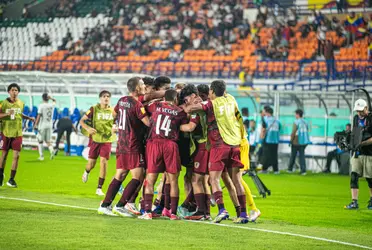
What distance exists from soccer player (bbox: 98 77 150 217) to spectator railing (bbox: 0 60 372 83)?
18.3 meters

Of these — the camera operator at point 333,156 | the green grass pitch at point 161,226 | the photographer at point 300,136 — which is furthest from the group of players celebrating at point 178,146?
the camera operator at point 333,156

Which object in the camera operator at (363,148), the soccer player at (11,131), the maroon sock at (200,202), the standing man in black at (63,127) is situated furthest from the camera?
the standing man in black at (63,127)

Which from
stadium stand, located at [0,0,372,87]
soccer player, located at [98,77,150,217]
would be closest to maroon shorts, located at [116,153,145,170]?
soccer player, located at [98,77,150,217]

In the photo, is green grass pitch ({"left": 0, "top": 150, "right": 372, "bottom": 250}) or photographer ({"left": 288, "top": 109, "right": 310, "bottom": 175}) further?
photographer ({"left": 288, "top": 109, "right": 310, "bottom": 175})

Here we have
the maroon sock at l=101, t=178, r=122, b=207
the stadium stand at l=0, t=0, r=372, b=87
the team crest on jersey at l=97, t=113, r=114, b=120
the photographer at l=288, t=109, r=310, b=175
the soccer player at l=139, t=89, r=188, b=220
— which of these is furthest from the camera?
the stadium stand at l=0, t=0, r=372, b=87

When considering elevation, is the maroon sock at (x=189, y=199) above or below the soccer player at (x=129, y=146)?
below

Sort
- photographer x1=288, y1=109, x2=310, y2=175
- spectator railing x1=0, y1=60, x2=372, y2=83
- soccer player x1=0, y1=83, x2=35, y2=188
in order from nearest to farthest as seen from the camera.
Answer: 1. soccer player x1=0, y1=83, x2=35, y2=188
2. photographer x1=288, y1=109, x2=310, y2=175
3. spectator railing x1=0, y1=60, x2=372, y2=83

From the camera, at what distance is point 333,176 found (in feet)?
84.5

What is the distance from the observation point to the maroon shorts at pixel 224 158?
1158cm

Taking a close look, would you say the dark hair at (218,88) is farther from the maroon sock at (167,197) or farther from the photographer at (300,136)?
the photographer at (300,136)

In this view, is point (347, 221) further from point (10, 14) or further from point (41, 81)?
point (10, 14)

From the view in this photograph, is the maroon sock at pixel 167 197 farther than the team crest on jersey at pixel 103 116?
No

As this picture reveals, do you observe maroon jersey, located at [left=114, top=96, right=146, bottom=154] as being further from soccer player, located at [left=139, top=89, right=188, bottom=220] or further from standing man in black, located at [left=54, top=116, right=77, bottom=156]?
standing man in black, located at [left=54, top=116, right=77, bottom=156]

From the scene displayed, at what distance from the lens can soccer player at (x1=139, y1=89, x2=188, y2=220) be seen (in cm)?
1168
